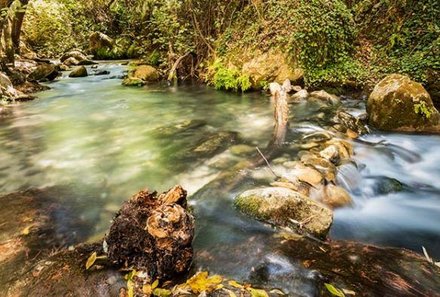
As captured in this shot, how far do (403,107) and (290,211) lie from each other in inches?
163

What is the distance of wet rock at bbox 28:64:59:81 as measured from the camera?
1338 cm

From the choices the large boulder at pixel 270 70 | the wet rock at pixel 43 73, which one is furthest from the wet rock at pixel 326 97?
the wet rock at pixel 43 73

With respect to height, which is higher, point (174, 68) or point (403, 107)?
point (403, 107)

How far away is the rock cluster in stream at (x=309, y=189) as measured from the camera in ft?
10.6

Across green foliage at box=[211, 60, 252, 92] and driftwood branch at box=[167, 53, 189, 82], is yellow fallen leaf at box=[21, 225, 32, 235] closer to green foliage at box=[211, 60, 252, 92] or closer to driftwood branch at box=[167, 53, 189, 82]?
green foliage at box=[211, 60, 252, 92]

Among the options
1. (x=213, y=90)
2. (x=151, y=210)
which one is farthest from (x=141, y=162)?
(x=213, y=90)

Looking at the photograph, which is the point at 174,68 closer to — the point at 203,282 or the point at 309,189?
the point at 309,189

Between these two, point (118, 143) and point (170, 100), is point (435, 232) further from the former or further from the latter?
point (170, 100)

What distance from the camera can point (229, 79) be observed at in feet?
33.1

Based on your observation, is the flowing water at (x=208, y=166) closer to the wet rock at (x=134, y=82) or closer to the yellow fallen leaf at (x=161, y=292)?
the yellow fallen leaf at (x=161, y=292)

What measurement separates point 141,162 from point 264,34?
647 centimetres

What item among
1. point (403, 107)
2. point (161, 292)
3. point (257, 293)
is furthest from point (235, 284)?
point (403, 107)

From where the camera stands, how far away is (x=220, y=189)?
4137mm

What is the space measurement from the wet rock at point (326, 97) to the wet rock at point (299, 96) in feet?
0.54
